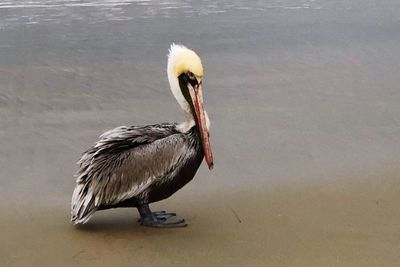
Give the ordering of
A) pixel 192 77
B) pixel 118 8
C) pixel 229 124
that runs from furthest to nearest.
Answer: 1. pixel 118 8
2. pixel 229 124
3. pixel 192 77

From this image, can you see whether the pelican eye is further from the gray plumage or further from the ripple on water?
the ripple on water

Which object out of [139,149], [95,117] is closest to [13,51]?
[95,117]

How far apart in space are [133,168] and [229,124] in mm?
1962

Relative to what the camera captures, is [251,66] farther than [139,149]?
Yes

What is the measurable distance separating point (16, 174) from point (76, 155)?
20.7 inches

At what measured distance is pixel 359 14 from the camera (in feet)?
33.8

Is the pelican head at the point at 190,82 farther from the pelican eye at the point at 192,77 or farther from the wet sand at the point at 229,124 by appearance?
the wet sand at the point at 229,124

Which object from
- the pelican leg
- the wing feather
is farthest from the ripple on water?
the pelican leg

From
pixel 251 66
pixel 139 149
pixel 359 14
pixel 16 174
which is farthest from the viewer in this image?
pixel 359 14

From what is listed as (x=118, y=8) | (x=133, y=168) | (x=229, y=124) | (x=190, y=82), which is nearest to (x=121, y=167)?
(x=133, y=168)

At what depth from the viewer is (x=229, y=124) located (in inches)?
246

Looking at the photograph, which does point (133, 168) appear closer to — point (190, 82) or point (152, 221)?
point (152, 221)

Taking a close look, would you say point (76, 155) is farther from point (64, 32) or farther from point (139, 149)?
point (64, 32)

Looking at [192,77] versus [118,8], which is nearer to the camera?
[192,77]
